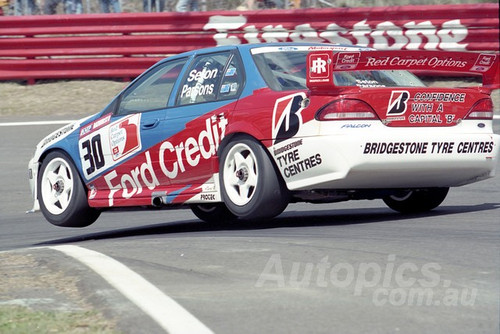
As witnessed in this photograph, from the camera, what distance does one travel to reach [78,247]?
7.42 m

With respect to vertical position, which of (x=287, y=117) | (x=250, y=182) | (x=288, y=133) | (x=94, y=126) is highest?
(x=287, y=117)

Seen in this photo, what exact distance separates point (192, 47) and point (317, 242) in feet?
36.6

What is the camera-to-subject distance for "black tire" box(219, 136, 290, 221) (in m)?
7.68

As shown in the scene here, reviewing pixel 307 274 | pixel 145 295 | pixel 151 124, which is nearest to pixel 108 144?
pixel 151 124

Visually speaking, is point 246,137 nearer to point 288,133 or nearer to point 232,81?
point 288,133

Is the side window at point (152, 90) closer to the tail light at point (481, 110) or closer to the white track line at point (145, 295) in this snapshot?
the white track line at point (145, 295)

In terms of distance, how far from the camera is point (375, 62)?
747cm

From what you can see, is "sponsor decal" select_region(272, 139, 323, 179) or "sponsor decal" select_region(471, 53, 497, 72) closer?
"sponsor decal" select_region(272, 139, 323, 179)

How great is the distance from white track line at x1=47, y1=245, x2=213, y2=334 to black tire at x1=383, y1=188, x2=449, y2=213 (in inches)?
117

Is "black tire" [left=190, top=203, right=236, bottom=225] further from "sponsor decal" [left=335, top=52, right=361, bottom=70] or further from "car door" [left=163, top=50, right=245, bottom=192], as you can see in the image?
"sponsor decal" [left=335, top=52, right=361, bottom=70]

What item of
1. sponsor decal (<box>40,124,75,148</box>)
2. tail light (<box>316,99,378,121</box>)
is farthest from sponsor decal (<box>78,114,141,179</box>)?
tail light (<box>316,99,378,121</box>)

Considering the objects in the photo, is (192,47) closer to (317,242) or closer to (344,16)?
(344,16)

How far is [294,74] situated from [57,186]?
2618mm

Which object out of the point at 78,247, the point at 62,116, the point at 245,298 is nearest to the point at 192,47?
the point at 62,116
